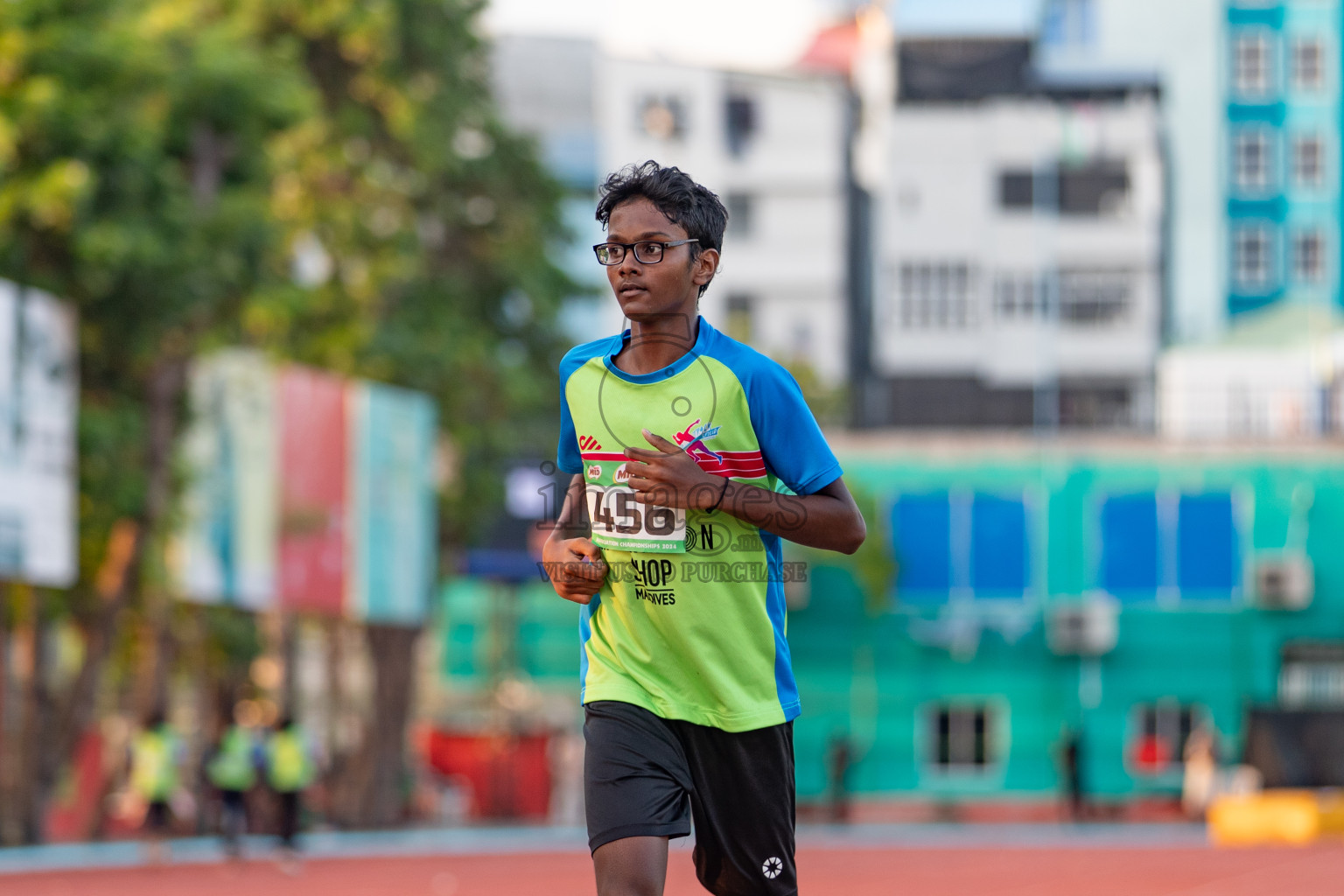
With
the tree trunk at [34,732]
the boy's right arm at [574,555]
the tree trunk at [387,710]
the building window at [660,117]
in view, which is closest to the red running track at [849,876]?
the tree trunk at [34,732]

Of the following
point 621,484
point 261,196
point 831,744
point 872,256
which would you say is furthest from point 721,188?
point 621,484

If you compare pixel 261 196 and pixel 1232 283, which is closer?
pixel 261 196

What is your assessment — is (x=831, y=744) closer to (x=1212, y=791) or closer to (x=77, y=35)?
(x=1212, y=791)

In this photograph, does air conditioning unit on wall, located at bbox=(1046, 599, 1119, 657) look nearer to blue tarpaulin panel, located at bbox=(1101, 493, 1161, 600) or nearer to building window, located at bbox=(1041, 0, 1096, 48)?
blue tarpaulin panel, located at bbox=(1101, 493, 1161, 600)

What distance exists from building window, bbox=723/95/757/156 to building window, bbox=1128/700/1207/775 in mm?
19589

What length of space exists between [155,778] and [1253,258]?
43411 millimetres

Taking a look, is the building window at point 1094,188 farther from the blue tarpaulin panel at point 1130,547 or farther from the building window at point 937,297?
the blue tarpaulin panel at point 1130,547

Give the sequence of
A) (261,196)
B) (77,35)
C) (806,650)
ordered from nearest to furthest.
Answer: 1. (77,35)
2. (261,196)
3. (806,650)

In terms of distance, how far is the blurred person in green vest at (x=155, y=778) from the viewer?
A: 22.5 metres

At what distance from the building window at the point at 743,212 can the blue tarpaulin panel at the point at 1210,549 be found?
640 inches

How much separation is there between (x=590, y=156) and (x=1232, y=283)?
16.8 metres

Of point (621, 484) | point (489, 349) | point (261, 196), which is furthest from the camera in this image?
point (489, 349)

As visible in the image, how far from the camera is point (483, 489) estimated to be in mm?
35562

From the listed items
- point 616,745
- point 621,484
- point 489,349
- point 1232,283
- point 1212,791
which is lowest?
point 1212,791
